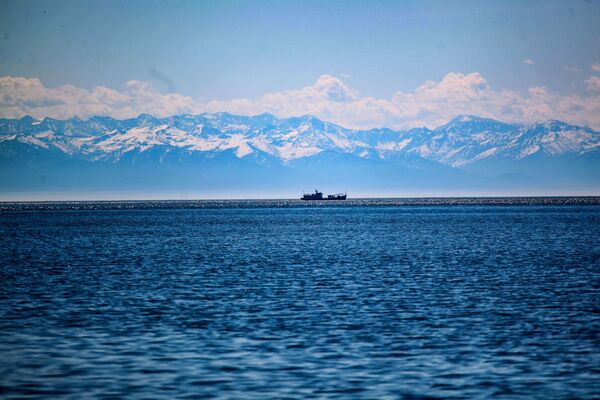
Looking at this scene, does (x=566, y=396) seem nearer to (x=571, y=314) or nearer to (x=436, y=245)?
(x=571, y=314)

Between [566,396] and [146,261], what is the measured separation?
43.1 metres

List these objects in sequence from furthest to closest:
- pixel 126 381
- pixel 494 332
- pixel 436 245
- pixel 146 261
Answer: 1. pixel 436 245
2. pixel 146 261
3. pixel 494 332
4. pixel 126 381

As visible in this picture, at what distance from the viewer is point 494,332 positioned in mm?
26266

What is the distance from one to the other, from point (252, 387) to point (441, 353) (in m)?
6.08

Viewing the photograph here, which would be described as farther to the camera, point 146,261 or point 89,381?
point 146,261

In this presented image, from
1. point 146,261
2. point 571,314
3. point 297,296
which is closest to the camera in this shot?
point 571,314

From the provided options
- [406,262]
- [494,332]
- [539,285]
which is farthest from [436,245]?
[494,332]

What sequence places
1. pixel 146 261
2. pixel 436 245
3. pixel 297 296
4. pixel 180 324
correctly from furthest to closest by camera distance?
pixel 436 245, pixel 146 261, pixel 297 296, pixel 180 324

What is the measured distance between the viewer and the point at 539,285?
3984 centimetres

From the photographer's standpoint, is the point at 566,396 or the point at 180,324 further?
the point at 180,324

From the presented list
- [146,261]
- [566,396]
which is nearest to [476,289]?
[566,396]

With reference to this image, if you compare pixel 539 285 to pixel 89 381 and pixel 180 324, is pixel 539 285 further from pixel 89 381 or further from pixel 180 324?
pixel 89 381

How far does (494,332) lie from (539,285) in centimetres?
1458

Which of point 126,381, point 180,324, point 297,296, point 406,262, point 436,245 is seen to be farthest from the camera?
point 436,245
